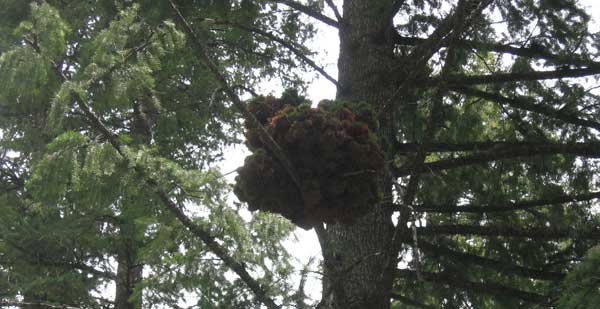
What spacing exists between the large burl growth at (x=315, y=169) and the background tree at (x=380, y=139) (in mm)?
102

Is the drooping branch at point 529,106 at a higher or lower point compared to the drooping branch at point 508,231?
higher

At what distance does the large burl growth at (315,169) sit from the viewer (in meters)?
3.45

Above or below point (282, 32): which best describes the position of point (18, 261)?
below

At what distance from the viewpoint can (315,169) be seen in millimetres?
3486

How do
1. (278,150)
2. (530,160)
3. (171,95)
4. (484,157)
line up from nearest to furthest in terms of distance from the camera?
1. (278,150)
2. (484,157)
3. (530,160)
4. (171,95)

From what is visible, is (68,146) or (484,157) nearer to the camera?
(68,146)

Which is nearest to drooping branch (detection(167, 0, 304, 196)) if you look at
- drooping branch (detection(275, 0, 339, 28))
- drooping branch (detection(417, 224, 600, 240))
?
drooping branch (detection(417, 224, 600, 240))

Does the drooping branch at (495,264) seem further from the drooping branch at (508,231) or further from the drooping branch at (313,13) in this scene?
the drooping branch at (313,13)

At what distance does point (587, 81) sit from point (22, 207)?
6.56 m

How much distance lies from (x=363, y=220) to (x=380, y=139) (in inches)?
32.7

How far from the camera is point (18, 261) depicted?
6906 millimetres

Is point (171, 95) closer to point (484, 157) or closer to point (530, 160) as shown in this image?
point (530, 160)

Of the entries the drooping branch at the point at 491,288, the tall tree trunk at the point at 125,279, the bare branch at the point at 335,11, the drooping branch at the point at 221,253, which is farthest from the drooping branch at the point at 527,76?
the tall tree trunk at the point at 125,279

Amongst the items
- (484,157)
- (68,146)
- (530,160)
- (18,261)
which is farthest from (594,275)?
(18,261)
